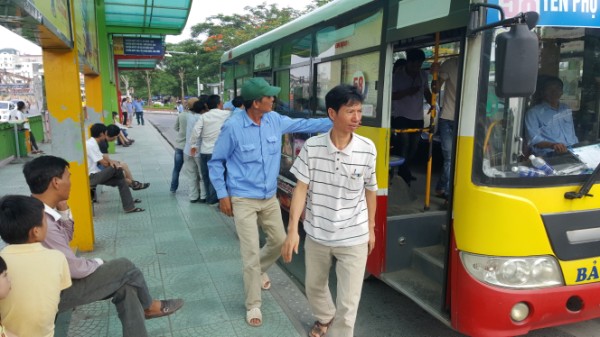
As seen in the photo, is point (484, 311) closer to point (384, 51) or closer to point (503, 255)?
point (503, 255)

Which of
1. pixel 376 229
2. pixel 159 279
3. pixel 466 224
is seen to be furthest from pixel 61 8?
pixel 466 224

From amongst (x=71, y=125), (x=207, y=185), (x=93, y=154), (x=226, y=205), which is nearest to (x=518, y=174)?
(x=226, y=205)

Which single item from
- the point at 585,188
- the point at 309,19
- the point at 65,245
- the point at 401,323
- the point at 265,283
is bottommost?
the point at 401,323

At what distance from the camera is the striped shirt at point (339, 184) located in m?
2.60

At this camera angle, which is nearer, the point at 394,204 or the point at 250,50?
the point at 394,204

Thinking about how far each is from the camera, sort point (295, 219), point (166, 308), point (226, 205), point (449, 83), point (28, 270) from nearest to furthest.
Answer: point (28, 270), point (295, 219), point (166, 308), point (226, 205), point (449, 83)

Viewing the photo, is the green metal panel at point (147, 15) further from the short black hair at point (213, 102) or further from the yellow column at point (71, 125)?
the yellow column at point (71, 125)

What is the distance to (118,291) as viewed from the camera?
9.10ft

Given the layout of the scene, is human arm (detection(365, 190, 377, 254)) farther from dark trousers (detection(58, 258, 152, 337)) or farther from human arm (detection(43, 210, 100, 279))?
human arm (detection(43, 210, 100, 279))

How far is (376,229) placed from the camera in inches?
142

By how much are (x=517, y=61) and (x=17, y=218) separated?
8.44 feet

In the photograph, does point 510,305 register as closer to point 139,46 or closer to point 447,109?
point 447,109

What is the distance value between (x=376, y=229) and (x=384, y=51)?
142 cm

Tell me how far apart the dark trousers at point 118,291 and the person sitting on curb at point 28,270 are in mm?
467
